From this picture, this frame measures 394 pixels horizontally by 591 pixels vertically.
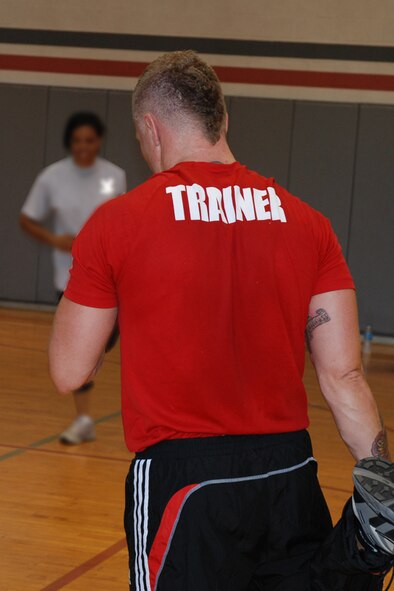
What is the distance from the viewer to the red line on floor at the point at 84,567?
4.05m

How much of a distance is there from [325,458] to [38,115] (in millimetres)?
8279

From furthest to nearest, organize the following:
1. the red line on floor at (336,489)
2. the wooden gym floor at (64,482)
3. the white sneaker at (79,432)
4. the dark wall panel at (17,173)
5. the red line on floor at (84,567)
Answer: the dark wall panel at (17,173)
the white sneaker at (79,432)
the red line on floor at (336,489)
the wooden gym floor at (64,482)
the red line on floor at (84,567)

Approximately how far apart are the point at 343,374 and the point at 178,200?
0.52 m

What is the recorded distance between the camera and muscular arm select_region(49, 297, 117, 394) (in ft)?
6.87

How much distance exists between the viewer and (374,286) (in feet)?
41.9

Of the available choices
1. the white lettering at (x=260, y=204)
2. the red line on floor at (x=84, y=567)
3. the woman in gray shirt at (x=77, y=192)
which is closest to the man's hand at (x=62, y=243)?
the woman in gray shirt at (x=77, y=192)

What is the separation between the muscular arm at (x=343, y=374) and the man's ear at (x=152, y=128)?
0.47 meters

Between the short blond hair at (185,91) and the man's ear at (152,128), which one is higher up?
the short blond hair at (185,91)

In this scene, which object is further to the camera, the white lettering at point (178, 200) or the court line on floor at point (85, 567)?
the court line on floor at point (85, 567)

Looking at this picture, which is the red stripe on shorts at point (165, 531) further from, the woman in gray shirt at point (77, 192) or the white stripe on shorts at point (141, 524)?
the woman in gray shirt at point (77, 192)

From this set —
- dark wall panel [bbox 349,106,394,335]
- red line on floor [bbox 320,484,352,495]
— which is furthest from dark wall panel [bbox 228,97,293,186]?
red line on floor [bbox 320,484,352,495]

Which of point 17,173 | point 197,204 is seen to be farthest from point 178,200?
point 17,173

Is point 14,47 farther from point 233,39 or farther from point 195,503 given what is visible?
point 195,503

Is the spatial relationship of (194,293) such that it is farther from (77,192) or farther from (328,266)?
(77,192)
